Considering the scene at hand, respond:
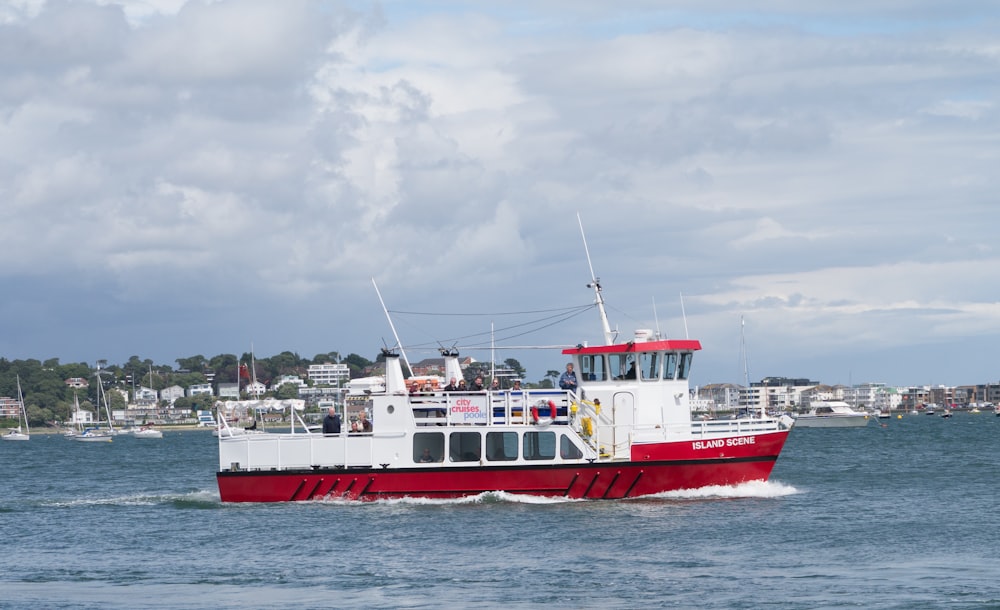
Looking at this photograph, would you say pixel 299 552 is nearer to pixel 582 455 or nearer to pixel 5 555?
pixel 5 555

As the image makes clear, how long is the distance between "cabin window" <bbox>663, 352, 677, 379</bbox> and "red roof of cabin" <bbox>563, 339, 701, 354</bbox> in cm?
19

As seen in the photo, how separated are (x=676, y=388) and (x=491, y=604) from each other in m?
15.4

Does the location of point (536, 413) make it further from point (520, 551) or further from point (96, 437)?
point (96, 437)

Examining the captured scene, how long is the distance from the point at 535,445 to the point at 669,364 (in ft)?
14.9

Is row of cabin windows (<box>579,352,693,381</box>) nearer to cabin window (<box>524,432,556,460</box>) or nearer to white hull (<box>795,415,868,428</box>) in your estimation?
cabin window (<box>524,432,556,460</box>)

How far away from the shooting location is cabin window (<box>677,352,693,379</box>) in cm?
3628

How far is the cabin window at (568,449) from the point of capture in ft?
113

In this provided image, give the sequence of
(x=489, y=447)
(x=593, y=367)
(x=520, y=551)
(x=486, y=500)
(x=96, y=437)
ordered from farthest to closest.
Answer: (x=96, y=437)
(x=593, y=367)
(x=489, y=447)
(x=486, y=500)
(x=520, y=551)

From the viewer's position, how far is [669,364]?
1419 inches

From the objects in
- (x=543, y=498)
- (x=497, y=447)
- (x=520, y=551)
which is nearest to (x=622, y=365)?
(x=497, y=447)

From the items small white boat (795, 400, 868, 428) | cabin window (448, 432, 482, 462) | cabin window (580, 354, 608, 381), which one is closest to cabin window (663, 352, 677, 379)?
cabin window (580, 354, 608, 381)

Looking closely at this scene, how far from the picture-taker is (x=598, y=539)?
2858 cm

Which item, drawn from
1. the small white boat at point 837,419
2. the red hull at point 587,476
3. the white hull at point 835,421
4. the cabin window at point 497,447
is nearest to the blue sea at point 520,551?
the red hull at point 587,476

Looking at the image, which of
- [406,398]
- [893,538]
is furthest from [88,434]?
[893,538]
